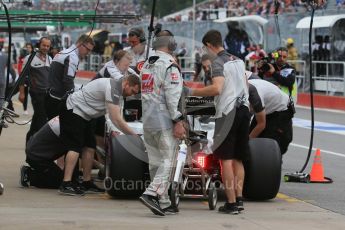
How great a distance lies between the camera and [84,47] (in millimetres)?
12664

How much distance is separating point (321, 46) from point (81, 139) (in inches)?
945

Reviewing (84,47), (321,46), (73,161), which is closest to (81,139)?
(73,161)

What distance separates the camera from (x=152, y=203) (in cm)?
959


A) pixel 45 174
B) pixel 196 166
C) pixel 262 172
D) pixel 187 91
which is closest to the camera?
pixel 187 91

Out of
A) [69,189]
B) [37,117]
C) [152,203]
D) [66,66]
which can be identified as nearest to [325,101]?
[37,117]

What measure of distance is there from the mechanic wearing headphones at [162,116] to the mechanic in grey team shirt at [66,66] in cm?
292

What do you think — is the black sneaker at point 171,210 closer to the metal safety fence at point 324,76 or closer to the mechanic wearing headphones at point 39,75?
the mechanic wearing headphones at point 39,75

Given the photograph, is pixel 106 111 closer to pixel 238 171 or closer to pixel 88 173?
pixel 88 173

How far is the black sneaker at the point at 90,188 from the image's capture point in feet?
37.9

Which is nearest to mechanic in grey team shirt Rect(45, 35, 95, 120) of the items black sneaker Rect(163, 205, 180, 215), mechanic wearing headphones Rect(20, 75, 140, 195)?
mechanic wearing headphones Rect(20, 75, 140, 195)

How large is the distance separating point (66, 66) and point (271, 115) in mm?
2743

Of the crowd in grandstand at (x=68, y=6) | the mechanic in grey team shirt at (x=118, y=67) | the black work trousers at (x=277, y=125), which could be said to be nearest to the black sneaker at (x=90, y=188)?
the mechanic in grey team shirt at (x=118, y=67)

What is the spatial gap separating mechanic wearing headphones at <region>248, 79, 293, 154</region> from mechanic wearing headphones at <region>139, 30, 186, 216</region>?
6.55 feet

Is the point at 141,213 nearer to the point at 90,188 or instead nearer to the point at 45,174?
the point at 90,188
